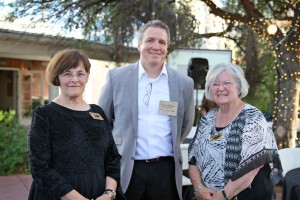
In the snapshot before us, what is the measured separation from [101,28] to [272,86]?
23.9 feet

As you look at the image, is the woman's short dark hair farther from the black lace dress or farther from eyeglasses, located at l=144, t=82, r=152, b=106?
eyeglasses, located at l=144, t=82, r=152, b=106

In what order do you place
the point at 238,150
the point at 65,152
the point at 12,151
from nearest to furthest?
1. the point at 65,152
2. the point at 238,150
3. the point at 12,151

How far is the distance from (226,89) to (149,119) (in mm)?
576

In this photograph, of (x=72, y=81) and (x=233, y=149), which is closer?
(x=72, y=81)

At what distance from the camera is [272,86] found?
13016 millimetres

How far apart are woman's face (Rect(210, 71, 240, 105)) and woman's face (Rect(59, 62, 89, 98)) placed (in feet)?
3.01

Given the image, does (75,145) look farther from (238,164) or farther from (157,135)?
(238,164)

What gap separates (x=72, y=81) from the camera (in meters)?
Result: 1.95

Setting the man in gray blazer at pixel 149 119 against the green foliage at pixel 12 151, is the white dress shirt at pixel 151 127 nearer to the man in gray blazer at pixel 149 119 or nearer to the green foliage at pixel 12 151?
the man in gray blazer at pixel 149 119

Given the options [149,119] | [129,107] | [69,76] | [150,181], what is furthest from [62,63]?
[150,181]

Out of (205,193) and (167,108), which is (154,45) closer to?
(167,108)

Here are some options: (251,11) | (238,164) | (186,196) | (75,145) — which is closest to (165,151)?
(238,164)

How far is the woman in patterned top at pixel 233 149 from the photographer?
224cm

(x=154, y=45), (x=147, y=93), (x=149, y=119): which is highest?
(x=154, y=45)
